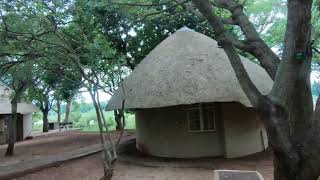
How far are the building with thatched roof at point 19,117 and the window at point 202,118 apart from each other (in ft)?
52.7

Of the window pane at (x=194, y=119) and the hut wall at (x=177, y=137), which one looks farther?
the window pane at (x=194, y=119)

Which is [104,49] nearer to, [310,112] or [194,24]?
[310,112]

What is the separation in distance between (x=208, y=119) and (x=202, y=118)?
27 cm

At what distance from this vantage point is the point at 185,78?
13711 millimetres

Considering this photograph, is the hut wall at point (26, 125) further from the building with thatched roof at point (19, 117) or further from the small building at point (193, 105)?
the small building at point (193, 105)

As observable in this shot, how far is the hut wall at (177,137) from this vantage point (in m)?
14.2

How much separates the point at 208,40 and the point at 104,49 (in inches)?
318

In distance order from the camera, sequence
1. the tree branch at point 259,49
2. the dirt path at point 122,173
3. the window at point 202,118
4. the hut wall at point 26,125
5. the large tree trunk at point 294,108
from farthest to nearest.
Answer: the hut wall at point 26,125 < the window at point 202,118 < the dirt path at point 122,173 < the tree branch at point 259,49 < the large tree trunk at point 294,108

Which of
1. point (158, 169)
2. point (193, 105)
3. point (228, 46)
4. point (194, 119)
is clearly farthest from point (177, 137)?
point (228, 46)

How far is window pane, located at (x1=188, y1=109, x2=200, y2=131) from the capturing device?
14.4m

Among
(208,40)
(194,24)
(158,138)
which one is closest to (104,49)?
(158,138)

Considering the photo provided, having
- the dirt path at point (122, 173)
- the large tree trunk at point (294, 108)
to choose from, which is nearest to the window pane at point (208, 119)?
the dirt path at point (122, 173)

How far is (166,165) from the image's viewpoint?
42.6 feet

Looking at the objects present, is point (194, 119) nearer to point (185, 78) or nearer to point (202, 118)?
point (202, 118)
